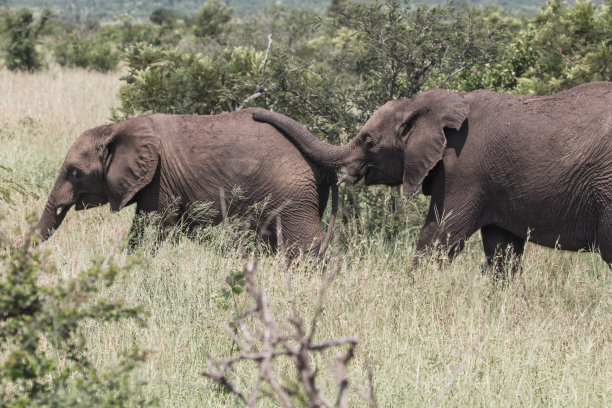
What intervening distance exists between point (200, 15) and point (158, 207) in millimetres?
20863

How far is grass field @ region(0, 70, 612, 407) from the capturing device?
13.5 feet

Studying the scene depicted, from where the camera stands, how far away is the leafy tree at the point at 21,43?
61.4ft

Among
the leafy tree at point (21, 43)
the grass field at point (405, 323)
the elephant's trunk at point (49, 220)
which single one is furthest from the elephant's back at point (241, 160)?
the leafy tree at point (21, 43)

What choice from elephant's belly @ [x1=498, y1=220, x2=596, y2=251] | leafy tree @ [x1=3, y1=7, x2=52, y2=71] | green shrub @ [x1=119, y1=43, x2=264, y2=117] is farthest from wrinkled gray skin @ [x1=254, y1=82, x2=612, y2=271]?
leafy tree @ [x1=3, y1=7, x2=52, y2=71]

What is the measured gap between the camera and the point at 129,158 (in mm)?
6895

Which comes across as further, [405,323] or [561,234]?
[561,234]

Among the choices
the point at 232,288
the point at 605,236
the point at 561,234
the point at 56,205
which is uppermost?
the point at 605,236

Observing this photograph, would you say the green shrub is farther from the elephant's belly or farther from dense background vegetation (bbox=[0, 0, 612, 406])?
the elephant's belly

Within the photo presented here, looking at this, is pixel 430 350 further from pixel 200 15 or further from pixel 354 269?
pixel 200 15

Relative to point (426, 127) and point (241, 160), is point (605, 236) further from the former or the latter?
point (241, 160)

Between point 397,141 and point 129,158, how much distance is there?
2.37 metres

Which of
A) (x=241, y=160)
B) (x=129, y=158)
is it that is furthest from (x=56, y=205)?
(x=241, y=160)

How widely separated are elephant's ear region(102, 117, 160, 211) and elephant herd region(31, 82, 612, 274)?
10 millimetres

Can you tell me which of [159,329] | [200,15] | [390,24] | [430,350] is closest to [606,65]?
[390,24]
